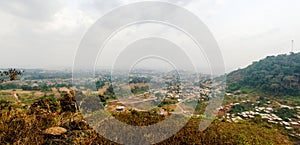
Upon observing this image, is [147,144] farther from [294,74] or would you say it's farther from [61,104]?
[294,74]

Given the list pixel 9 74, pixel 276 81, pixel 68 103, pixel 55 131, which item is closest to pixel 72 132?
pixel 55 131

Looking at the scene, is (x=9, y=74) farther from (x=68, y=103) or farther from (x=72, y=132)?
(x=72, y=132)

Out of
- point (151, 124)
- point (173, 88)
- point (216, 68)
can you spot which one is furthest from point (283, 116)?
point (151, 124)

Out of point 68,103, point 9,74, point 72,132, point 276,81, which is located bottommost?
point 276,81

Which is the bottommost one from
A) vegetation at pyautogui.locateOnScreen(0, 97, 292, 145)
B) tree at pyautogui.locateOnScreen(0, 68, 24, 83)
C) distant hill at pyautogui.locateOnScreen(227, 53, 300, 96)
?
distant hill at pyautogui.locateOnScreen(227, 53, 300, 96)

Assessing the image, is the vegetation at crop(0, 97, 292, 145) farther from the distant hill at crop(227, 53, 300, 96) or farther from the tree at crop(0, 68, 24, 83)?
the distant hill at crop(227, 53, 300, 96)

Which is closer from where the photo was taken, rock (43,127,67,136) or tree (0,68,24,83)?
rock (43,127,67,136)

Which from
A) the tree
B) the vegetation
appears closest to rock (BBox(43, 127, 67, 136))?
the vegetation

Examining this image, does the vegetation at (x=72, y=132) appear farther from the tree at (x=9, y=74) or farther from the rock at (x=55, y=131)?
the tree at (x=9, y=74)

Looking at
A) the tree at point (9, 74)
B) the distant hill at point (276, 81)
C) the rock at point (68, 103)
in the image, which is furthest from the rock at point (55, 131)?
the distant hill at point (276, 81)

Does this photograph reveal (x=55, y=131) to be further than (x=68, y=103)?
No

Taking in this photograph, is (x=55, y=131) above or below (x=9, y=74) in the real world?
below
